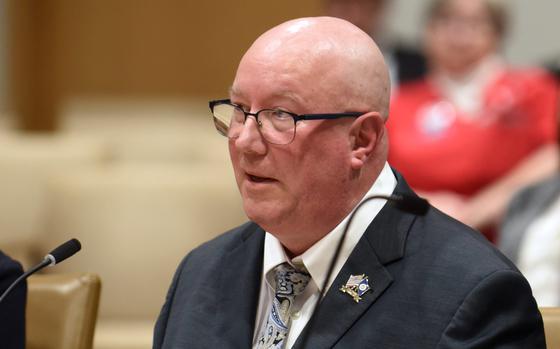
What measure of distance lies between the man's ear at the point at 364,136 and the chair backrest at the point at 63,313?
768mm

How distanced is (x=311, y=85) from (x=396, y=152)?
239cm

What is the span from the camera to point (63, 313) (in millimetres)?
2188

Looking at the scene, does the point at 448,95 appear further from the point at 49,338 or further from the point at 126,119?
the point at 126,119

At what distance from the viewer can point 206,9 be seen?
7340mm

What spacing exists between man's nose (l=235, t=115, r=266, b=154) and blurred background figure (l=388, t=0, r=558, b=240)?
7.38ft

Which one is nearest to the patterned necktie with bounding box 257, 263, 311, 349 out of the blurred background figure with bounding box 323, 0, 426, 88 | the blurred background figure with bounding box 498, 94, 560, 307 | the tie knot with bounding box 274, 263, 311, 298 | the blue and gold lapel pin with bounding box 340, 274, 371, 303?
the tie knot with bounding box 274, 263, 311, 298

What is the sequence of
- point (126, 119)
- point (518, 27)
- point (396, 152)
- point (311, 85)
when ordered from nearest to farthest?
point (311, 85) < point (396, 152) < point (518, 27) < point (126, 119)

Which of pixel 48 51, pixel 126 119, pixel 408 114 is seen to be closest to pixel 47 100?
pixel 48 51

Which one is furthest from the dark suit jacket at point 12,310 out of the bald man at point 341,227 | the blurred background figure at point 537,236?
the blurred background figure at point 537,236

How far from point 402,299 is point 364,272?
0.09m

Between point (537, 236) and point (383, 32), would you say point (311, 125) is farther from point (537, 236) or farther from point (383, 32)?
point (383, 32)

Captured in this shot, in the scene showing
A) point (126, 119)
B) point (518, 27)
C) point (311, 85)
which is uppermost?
point (311, 85)

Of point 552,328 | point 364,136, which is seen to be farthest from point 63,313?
point 552,328

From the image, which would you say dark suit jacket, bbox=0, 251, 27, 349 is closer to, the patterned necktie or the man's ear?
the patterned necktie
